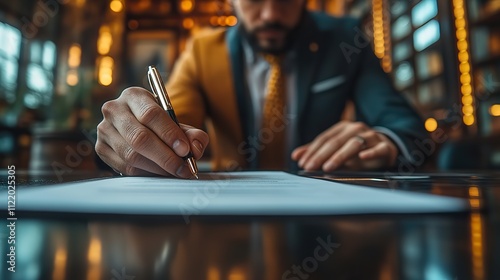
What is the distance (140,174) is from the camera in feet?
1.28

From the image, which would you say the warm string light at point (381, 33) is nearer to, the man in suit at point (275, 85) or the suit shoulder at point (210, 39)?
the man in suit at point (275, 85)

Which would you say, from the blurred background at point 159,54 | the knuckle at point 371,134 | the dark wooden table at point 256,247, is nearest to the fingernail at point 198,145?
the dark wooden table at point 256,247

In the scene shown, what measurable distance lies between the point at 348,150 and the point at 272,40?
47 centimetres

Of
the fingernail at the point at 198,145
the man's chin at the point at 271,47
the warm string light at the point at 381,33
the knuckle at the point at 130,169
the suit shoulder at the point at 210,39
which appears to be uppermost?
the warm string light at the point at 381,33

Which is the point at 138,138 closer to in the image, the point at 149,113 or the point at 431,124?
the point at 149,113

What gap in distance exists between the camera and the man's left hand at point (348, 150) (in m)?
0.54

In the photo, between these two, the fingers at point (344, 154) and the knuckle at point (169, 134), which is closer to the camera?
the knuckle at point (169, 134)

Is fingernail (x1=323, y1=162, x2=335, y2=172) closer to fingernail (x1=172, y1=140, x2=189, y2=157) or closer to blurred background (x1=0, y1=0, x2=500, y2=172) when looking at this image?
fingernail (x1=172, y1=140, x2=189, y2=157)

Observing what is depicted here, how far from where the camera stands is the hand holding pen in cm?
34

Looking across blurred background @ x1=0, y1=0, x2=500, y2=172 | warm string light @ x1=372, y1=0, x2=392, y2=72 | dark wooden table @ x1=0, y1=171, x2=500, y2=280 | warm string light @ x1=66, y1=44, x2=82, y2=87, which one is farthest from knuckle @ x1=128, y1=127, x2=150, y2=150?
warm string light @ x1=372, y1=0, x2=392, y2=72

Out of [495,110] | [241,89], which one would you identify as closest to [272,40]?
[241,89]

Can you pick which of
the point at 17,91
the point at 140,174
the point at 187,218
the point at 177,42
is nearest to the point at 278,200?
the point at 187,218

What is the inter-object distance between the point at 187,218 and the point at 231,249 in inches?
1.5

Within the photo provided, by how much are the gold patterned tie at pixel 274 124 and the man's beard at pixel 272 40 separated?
0.19 ft
